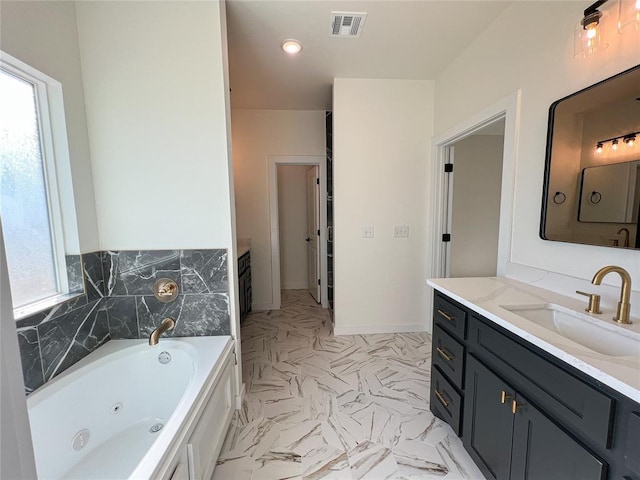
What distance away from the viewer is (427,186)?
2.81m

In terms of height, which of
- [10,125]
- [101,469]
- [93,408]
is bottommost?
[101,469]

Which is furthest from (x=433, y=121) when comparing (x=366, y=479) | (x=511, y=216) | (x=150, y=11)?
(x=366, y=479)

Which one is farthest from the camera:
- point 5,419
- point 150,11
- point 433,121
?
point 433,121

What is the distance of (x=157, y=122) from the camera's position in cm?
171

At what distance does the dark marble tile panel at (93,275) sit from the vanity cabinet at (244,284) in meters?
1.29

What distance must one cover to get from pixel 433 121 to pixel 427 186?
2.15 feet

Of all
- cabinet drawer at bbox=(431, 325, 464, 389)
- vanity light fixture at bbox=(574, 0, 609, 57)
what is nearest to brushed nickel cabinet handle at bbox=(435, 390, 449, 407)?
cabinet drawer at bbox=(431, 325, 464, 389)

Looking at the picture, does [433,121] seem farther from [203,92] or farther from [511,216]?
[203,92]

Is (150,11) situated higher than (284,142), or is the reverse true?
(150,11)

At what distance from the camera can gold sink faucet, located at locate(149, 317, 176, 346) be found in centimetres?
159

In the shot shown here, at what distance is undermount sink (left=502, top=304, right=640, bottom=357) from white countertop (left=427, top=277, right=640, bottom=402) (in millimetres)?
25

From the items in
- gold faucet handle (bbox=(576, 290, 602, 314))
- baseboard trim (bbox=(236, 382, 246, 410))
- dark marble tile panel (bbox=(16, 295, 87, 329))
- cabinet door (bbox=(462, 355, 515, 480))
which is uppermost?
gold faucet handle (bbox=(576, 290, 602, 314))

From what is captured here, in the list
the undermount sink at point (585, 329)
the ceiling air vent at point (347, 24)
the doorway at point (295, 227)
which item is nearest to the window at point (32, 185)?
the ceiling air vent at point (347, 24)

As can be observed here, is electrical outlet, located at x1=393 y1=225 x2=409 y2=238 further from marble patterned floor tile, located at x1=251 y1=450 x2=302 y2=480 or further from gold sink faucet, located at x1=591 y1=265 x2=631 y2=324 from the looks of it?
marble patterned floor tile, located at x1=251 y1=450 x2=302 y2=480
